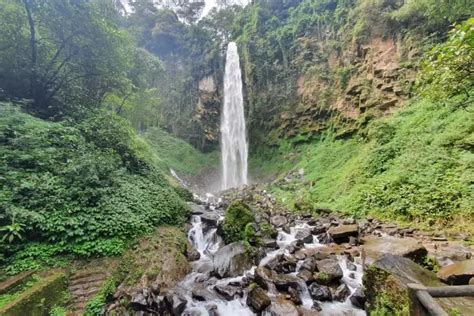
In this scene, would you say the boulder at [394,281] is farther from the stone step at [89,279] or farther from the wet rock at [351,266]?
the stone step at [89,279]

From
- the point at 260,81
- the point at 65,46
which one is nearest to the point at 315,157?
the point at 260,81

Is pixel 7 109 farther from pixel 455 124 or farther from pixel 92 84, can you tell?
pixel 455 124

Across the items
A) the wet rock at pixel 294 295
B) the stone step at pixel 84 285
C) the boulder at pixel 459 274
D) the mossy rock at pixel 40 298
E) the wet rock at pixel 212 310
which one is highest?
the boulder at pixel 459 274

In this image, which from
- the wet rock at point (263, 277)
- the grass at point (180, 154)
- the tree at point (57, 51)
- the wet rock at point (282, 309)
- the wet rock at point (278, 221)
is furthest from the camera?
the grass at point (180, 154)

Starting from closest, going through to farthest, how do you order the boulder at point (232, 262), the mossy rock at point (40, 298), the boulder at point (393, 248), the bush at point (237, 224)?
the mossy rock at point (40, 298) → the boulder at point (393, 248) → the boulder at point (232, 262) → the bush at point (237, 224)

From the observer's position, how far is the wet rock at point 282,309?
4.54 meters

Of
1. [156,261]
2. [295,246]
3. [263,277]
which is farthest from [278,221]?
[156,261]

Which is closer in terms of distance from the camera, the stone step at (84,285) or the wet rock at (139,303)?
the wet rock at (139,303)

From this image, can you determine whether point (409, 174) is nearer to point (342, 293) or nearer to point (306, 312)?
point (342, 293)

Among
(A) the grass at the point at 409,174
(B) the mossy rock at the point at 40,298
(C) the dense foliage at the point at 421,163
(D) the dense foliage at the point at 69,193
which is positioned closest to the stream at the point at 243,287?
(D) the dense foliage at the point at 69,193

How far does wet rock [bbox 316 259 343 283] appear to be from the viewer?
5.51 metres

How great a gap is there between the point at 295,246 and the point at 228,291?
292cm

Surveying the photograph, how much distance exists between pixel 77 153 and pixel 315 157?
1458 cm

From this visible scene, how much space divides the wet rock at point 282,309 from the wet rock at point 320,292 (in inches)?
23.2
